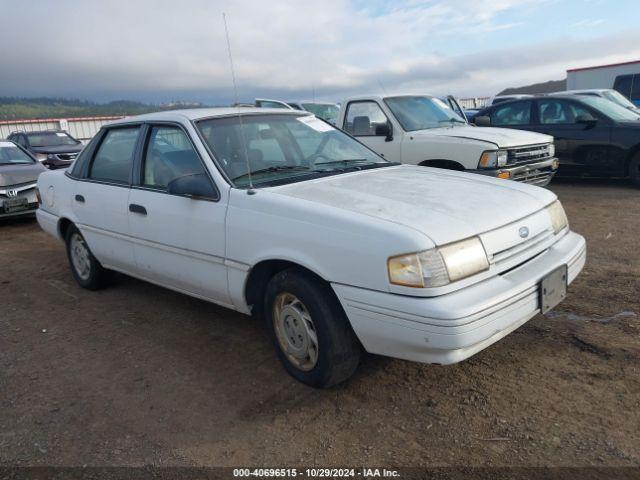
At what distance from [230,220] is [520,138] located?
17.0ft

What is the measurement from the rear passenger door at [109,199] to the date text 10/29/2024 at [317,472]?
231cm

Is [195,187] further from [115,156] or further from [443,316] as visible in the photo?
[443,316]

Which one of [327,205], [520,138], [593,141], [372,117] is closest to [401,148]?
[372,117]

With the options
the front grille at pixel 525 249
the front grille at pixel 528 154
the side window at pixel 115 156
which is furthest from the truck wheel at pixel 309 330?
the front grille at pixel 528 154

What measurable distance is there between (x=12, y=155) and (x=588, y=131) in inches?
406

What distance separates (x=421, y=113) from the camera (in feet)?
24.9

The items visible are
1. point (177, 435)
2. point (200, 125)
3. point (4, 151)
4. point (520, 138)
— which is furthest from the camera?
point (4, 151)

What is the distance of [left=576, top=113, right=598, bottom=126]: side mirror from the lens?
28.5 ft

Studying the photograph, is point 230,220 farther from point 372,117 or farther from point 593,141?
point 593,141

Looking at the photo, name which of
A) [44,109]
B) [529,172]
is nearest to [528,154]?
[529,172]

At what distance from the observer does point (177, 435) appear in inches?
108

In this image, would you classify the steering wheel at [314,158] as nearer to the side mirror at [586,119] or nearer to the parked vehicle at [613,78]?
the side mirror at [586,119]

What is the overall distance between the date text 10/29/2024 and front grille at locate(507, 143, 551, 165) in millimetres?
5260

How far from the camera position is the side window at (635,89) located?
15848 millimetres
